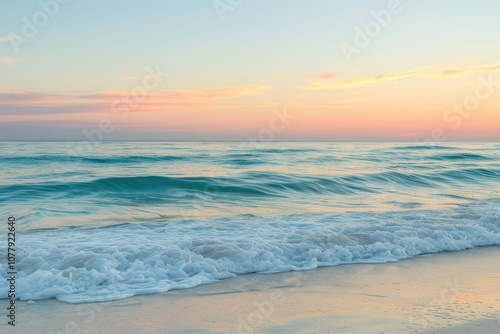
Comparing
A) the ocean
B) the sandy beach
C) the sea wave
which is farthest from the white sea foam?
the sea wave

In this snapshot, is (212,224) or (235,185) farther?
(235,185)

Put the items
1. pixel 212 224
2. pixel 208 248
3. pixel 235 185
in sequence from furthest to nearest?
pixel 235 185, pixel 212 224, pixel 208 248

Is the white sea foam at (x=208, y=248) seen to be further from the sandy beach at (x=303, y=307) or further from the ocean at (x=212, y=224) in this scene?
the sandy beach at (x=303, y=307)

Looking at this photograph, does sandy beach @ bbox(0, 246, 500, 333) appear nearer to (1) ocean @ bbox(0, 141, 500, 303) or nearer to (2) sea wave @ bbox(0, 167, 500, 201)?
(1) ocean @ bbox(0, 141, 500, 303)

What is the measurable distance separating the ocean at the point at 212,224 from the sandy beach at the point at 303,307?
0.42 metres

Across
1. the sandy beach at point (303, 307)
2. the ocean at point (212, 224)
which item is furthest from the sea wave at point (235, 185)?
the sandy beach at point (303, 307)

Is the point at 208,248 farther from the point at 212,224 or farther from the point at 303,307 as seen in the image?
the point at 212,224

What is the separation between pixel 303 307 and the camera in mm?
4965

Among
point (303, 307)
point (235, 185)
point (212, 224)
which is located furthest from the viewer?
point (235, 185)

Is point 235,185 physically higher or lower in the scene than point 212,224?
higher

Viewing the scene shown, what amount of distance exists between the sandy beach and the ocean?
42 centimetres

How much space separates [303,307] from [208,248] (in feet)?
8.51

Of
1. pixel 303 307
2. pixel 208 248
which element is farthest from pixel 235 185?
pixel 303 307

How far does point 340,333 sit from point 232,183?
1248cm
